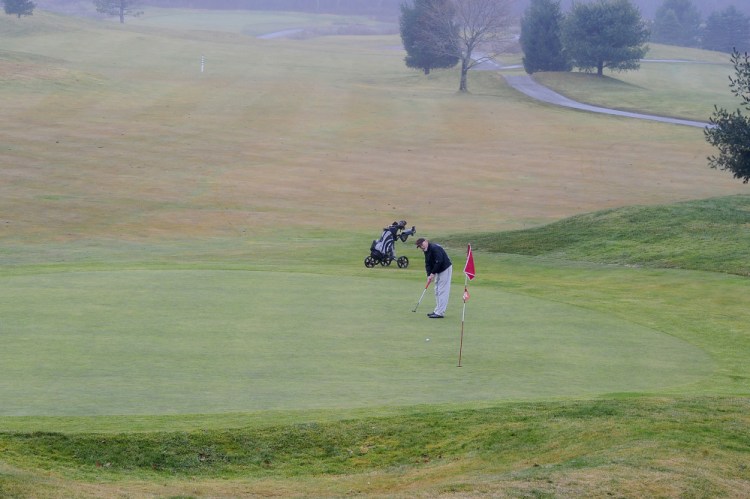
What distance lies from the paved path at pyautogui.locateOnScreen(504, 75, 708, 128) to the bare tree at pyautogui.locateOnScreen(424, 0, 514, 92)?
4531mm

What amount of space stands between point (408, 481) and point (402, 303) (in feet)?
36.8

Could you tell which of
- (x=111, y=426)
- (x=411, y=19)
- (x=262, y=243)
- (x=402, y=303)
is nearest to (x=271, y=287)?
(x=402, y=303)

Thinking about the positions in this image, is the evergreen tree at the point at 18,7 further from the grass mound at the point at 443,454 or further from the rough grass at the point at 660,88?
the grass mound at the point at 443,454

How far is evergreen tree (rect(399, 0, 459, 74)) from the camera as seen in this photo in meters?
101

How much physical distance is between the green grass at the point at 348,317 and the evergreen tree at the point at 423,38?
3519 cm

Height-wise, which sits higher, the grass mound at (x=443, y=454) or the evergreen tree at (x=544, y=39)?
the evergreen tree at (x=544, y=39)

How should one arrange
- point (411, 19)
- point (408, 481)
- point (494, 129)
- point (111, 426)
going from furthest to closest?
1. point (411, 19)
2. point (494, 129)
3. point (111, 426)
4. point (408, 481)

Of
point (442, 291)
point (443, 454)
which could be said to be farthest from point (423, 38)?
point (443, 454)

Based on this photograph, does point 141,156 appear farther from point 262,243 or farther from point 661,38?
point 661,38

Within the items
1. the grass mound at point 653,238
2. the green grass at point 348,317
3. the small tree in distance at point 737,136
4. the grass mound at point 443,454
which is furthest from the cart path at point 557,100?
the grass mound at point 443,454

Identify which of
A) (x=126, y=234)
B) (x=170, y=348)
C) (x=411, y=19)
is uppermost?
(x=411, y=19)

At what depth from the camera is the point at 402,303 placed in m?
20.9

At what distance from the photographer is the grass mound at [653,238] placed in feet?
97.9

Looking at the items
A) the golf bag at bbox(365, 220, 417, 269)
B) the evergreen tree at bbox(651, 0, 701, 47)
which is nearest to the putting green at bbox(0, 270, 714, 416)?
the golf bag at bbox(365, 220, 417, 269)
